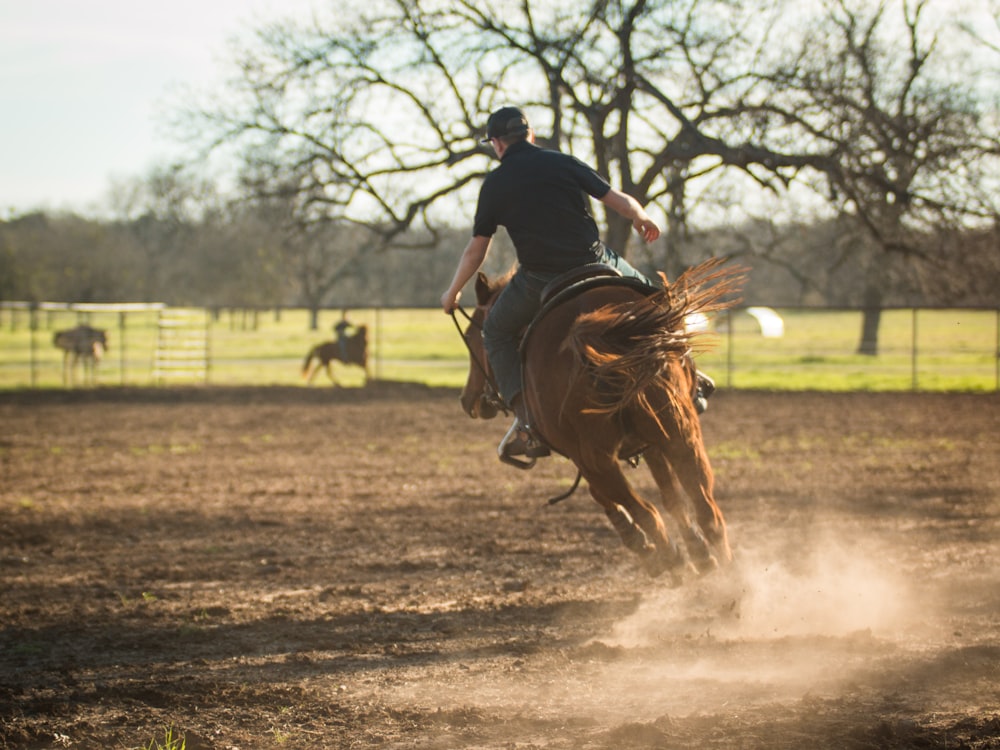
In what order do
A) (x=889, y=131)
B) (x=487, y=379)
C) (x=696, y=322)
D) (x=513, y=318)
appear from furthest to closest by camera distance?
(x=889, y=131) < (x=487, y=379) < (x=513, y=318) < (x=696, y=322)

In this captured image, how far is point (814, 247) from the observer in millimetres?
23344

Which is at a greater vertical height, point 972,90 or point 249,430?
point 972,90

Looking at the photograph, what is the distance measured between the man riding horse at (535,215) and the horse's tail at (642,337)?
17.0 inches

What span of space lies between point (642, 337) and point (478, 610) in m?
2.04

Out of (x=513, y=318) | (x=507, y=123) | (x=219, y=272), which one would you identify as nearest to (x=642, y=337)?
(x=513, y=318)

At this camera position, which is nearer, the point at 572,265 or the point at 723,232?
the point at 572,265

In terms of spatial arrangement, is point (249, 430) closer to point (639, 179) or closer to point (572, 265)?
point (639, 179)

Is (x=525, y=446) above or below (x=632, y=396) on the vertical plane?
below

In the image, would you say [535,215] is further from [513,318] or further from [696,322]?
[696,322]

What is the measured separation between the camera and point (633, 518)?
5.40 metres

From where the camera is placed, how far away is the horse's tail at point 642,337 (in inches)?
189

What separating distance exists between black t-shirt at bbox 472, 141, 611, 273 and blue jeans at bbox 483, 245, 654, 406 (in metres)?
0.11

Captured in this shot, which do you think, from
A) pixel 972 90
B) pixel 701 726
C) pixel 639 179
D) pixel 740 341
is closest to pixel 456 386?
pixel 639 179

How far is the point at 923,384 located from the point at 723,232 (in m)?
6.13
